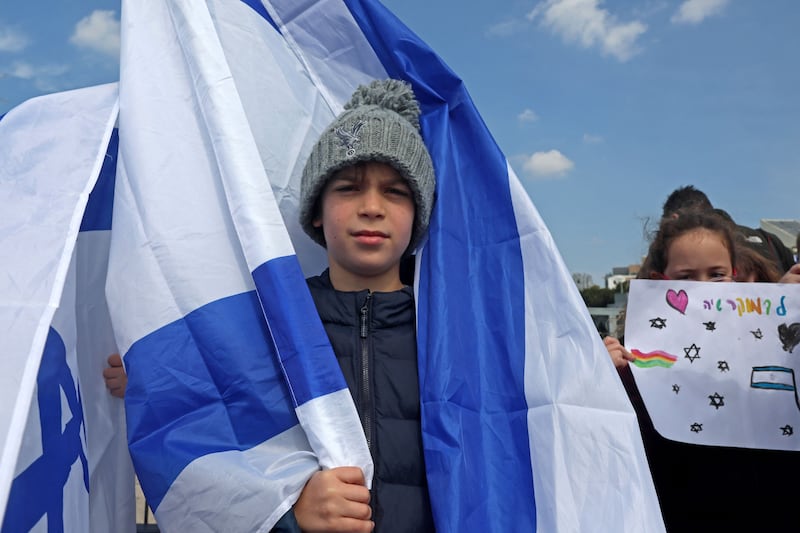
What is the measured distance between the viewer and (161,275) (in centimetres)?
154

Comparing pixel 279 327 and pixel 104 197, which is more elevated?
pixel 104 197

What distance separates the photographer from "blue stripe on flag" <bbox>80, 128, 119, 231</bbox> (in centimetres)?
178

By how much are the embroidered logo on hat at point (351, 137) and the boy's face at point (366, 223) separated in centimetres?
5

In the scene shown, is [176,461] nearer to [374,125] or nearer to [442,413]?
[442,413]

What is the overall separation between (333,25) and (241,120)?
0.57 meters

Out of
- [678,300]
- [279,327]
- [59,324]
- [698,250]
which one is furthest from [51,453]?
[698,250]

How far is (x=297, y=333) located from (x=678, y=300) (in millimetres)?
1239

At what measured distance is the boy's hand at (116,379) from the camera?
1688 mm

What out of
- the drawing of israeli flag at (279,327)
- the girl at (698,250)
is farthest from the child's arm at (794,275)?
the drawing of israeli flag at (279,327)

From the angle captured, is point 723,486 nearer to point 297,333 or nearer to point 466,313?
point 466,313

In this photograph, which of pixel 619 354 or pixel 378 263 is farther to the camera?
pixel 619 354

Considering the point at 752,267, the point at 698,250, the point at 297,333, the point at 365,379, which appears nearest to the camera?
the point at 297,333

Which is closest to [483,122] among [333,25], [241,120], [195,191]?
[333,25]

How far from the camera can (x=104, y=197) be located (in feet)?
5.97
